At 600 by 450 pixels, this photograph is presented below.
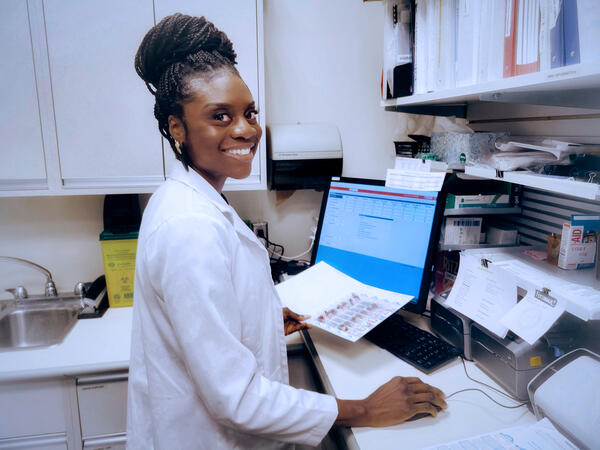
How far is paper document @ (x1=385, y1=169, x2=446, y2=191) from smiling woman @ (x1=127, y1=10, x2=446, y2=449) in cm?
60

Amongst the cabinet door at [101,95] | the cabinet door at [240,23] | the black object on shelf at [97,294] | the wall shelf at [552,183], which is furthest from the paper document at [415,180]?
the black object on shelf at [97,294]

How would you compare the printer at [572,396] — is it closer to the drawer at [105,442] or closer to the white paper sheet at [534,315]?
the white paper sheet at [534,315]

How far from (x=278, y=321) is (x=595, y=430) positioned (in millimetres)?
668

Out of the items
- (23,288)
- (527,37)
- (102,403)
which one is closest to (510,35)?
(527,37)

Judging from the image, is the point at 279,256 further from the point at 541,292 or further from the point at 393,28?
the point at 541,292

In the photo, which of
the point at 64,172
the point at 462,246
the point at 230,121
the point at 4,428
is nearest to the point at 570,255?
the point at 462,246

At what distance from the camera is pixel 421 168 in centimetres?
142

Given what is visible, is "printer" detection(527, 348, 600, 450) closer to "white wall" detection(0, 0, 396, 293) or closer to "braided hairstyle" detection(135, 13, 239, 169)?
"braided hairstyle" detection(135, 13, 239, 169)

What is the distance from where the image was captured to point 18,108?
141 cm

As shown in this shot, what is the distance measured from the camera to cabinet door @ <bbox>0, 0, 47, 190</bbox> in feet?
4.46

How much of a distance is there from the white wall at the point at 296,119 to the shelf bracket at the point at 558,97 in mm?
914

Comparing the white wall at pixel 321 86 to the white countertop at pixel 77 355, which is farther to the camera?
the white wall at pixel 321 86

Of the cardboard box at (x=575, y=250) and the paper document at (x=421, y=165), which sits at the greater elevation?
the paper document at (x=421, y=165)

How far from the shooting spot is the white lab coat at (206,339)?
73cm
